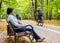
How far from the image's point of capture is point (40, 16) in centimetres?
2788

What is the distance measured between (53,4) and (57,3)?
126cm

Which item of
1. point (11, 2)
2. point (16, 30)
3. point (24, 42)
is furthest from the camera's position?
point (11, 2)

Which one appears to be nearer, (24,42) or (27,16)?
(24,42)

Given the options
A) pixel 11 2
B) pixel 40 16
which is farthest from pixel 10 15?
pixel 11 2

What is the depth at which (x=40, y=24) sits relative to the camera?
29.0 metres

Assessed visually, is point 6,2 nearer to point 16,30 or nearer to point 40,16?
point 40,16

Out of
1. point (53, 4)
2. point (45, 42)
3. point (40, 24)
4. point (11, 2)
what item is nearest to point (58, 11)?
point (53, 4)

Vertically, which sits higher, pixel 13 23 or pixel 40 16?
pixel 13 23

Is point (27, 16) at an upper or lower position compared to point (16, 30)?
lower

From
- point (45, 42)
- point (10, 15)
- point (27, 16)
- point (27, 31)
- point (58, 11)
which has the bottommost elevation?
point (27, 16)

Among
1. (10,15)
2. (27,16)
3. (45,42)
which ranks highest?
(10,15)

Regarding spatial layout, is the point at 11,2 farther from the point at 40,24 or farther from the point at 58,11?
the point at 40,24

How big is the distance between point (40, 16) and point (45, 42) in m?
16.7

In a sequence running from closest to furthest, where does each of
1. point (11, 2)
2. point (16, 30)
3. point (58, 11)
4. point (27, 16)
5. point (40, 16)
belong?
point (16, 30), point (40, 16), point (11, 2), point (58, 11), point (27, 16)
